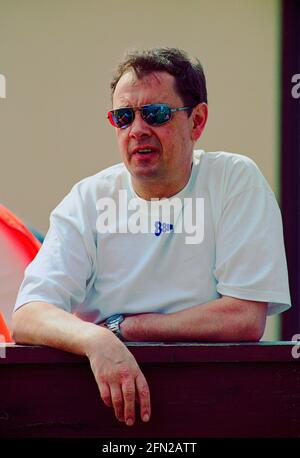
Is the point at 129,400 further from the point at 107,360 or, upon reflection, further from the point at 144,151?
the point at 144,151

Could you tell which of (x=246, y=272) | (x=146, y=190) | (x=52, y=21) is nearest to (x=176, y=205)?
(x=146, y=190)

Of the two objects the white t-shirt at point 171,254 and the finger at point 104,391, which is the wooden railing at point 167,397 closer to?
the finger at point 104,391

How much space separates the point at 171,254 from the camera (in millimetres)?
2188

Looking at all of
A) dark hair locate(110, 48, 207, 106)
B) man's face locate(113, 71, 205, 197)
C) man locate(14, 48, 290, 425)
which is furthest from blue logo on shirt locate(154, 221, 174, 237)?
dark hair locate(110, 48, 207, 106)

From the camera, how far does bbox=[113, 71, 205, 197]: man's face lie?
221cm

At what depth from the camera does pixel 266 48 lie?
370 centimetres

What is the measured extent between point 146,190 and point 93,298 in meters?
0.37

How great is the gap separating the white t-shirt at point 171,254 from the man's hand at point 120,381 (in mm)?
341

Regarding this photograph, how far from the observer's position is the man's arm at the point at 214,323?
6.61 ft

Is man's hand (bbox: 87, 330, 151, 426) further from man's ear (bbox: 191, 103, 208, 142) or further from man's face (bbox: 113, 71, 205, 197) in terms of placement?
man's ear (bbox: 191, 103, 208, 142)

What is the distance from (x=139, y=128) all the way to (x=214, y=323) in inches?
24.4

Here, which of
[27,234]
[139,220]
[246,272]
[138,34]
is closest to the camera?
[246,272]

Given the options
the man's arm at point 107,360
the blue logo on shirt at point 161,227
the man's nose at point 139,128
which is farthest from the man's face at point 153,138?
the man's arm at point 107,360
